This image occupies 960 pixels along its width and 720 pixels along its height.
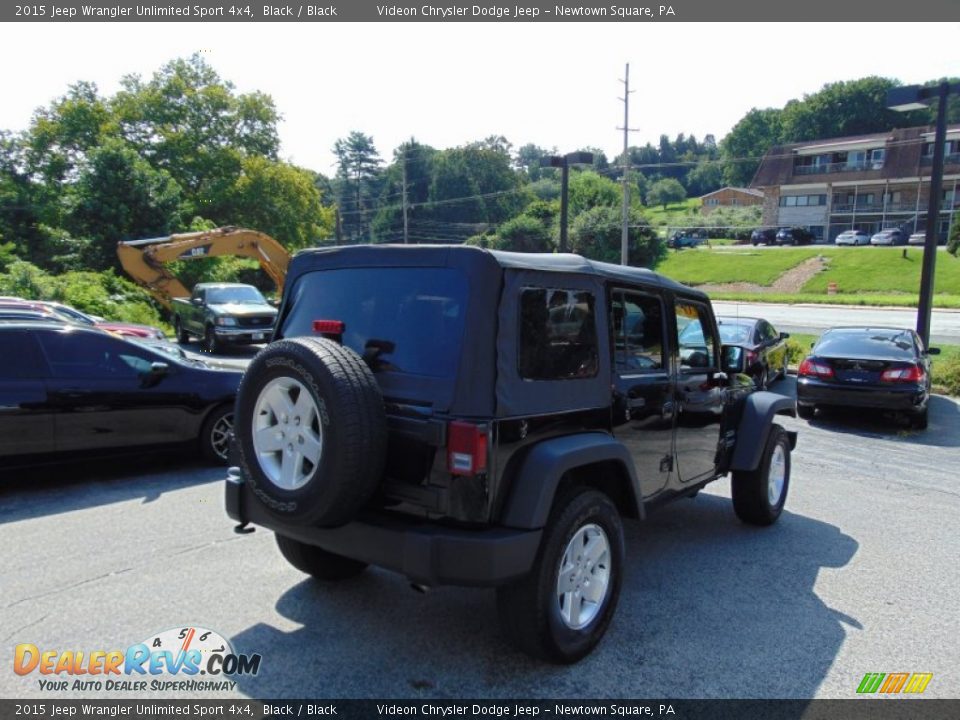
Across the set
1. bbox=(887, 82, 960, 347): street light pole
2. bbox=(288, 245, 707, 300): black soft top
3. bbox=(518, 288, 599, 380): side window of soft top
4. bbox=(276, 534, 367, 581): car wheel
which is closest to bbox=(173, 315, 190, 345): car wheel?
bbox=(276, 534, 367, 581): car wheel

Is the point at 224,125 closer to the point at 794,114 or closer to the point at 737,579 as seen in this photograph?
the point at 737,579

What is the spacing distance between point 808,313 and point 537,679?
93.0 ft

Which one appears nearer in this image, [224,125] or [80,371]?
[80,371]

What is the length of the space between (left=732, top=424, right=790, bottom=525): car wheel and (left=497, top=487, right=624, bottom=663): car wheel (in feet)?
6.80

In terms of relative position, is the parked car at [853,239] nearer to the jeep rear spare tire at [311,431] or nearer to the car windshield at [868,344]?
the car windshield at [868,344]

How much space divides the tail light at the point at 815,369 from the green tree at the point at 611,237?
4015 cm

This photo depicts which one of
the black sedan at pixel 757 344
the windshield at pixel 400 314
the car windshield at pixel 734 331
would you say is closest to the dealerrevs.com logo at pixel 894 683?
the windshield at pixel 400 314

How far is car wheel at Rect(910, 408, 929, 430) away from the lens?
9.54m

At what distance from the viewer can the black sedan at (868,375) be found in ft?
30.9

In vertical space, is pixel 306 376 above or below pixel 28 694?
above

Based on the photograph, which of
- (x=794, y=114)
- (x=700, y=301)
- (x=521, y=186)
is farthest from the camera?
(x=794, y=114)

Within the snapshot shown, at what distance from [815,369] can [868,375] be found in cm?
69

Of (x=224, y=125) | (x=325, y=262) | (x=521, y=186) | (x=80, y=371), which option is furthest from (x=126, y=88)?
(x=521, y=186)

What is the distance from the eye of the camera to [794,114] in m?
105
